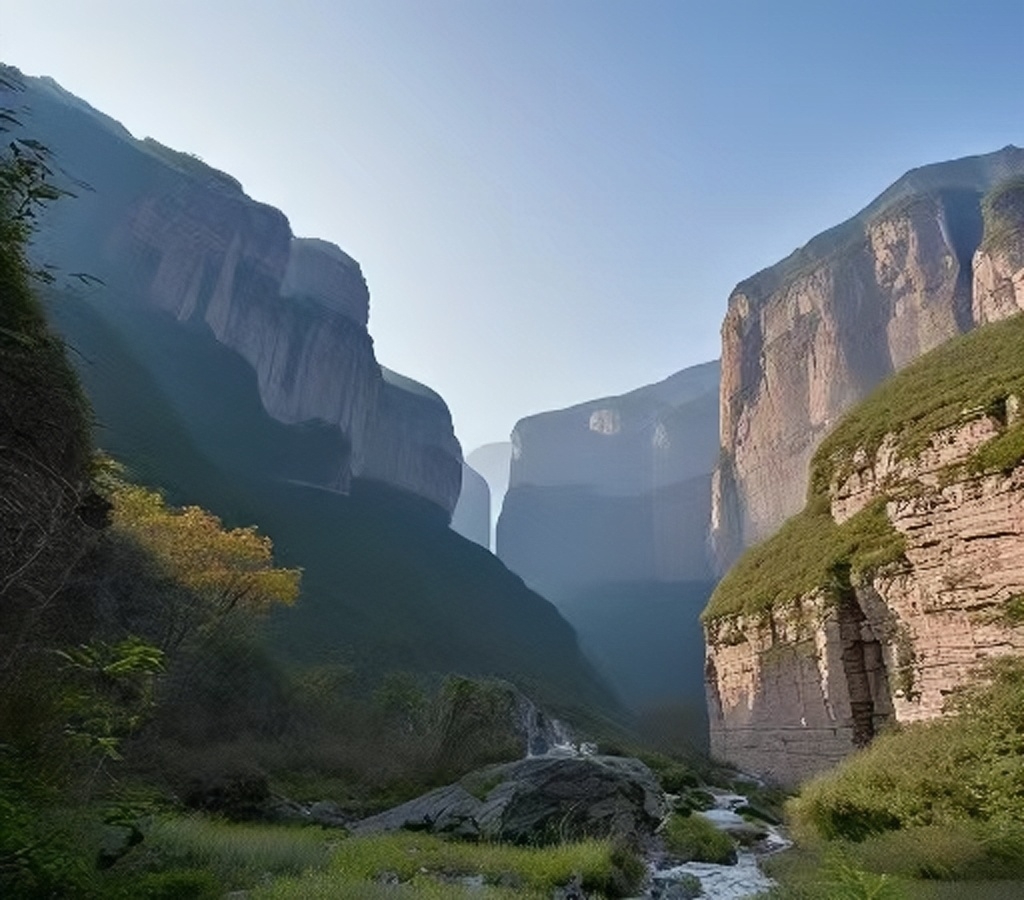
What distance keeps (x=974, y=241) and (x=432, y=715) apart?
76.2 m

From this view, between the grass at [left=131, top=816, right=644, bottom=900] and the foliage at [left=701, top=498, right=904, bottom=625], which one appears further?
the foliage at [left=701, top=498, right=904, bottom=625]

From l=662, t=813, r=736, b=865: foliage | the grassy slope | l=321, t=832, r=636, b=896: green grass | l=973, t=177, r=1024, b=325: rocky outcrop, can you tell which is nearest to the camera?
l=321, t=832, r=636, b=896: green grass

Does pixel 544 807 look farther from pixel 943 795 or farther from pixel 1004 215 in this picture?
pixel 1004 215

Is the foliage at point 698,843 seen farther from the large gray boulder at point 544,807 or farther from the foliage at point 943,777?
the foliage at point 943,777

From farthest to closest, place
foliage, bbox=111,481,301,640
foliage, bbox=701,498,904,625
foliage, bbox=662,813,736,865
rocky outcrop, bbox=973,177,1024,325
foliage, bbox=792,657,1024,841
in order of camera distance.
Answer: rocky outcrop, bbox=973,177,1024,325 < foliage, bbox=111,481,301,640 < foliage, bbox=701,498,904,625 < foliage, bbox=662,813,736,865 < foliage, bbox=792,657,1024,841

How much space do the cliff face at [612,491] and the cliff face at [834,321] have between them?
5369cm

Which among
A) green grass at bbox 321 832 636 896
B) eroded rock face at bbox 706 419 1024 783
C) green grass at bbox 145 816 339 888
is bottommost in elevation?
green grass at bbox 321 832 636 896

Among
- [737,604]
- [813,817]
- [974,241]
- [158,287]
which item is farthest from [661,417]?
[813,817]

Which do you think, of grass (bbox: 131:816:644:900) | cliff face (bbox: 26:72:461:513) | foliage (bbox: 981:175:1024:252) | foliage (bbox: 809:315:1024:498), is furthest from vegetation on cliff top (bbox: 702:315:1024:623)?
cliff face (bbox: 26:72:461:513)

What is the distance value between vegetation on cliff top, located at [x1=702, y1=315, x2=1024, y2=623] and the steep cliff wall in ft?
0.21

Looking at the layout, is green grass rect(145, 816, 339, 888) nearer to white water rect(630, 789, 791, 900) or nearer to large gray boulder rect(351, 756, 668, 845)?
large gray boulder rect(351, 756, 668, 845)

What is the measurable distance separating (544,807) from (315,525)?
71.4 metres

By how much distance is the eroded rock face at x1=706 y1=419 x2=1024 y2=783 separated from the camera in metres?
14.2

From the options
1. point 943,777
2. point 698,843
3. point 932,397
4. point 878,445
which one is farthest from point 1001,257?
point 698,843
